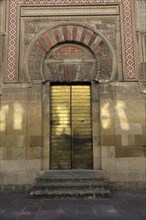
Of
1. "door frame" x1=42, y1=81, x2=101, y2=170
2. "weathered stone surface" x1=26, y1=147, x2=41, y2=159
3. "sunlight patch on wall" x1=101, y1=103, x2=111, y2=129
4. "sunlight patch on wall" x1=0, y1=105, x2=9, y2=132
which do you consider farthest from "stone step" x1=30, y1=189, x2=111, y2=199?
"sunlight patch on wall" x1=0, y1=105, x2=9, y2=132

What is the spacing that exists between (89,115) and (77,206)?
10.1ft

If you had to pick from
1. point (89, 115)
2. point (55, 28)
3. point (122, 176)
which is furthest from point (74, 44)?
point (122, 176)

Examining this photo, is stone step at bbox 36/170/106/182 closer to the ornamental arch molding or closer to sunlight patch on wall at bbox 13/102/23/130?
sunlight patch on wall at bbox 13/102/23/130

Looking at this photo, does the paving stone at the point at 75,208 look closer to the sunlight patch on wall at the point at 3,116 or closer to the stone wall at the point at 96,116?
the stone wall at the point at 96,116

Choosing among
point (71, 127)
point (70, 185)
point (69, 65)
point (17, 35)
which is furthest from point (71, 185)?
point (17, 35)

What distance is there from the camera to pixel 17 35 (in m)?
7.85

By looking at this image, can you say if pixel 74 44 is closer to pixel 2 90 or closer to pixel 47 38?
pixel 47 38

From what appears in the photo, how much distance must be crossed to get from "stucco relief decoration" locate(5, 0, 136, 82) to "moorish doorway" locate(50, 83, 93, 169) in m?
1.38

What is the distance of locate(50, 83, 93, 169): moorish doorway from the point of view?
7.39 metres

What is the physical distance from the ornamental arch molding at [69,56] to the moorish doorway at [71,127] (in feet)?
1.47

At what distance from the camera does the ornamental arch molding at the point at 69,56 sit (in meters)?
7.61

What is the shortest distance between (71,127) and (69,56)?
2.34 meters

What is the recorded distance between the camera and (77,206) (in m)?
5.36

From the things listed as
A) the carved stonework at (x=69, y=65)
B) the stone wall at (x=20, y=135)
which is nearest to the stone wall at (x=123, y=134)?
the carved stonework at (x=69, y=65)
